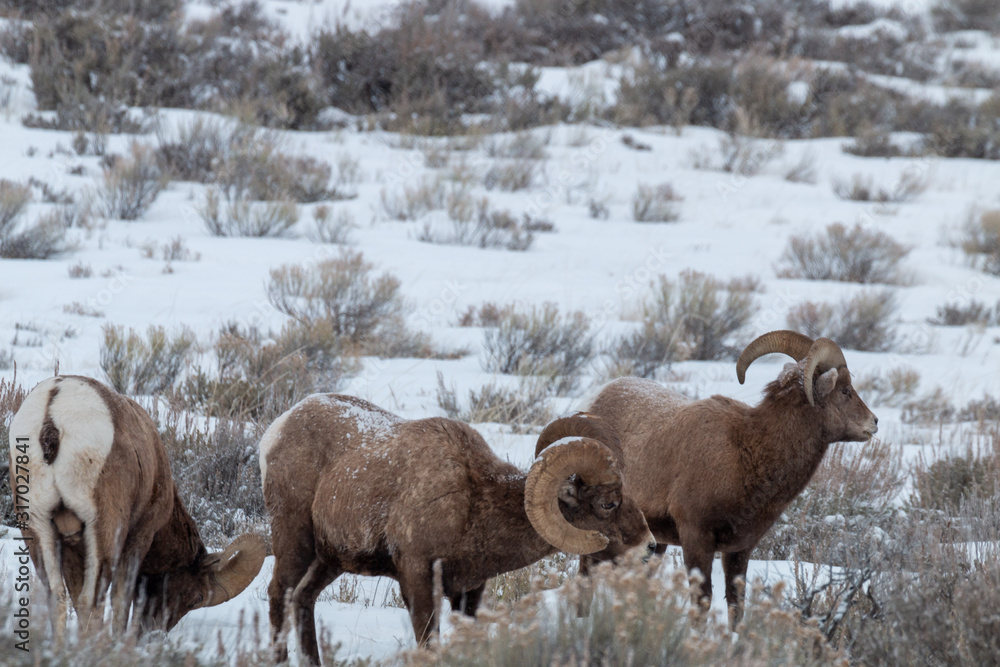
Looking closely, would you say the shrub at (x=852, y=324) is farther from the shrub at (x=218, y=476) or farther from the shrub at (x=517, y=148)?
the shrub at (x=218, y=476)

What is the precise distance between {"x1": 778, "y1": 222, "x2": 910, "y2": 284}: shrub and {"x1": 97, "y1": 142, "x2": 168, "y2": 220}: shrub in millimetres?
8551

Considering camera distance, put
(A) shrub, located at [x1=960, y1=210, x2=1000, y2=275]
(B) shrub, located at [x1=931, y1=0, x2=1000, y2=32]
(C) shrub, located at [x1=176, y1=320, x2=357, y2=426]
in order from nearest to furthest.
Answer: (C) shrub, located at [x1=176, y1=320, x2=357, y2=426] < (A) shrub, located at [x1=960, y1=210, x2=1000, y2=275] < (B) shrub, located at [x1=931, y1=0, x2=1000, y2=32]

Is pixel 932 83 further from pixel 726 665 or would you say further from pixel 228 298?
pixel 726 665

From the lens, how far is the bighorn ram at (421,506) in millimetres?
3932

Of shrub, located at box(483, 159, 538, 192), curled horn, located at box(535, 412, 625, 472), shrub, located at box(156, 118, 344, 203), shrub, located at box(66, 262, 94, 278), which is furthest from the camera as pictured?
shrub, located at box(483, 159, 538, 192)

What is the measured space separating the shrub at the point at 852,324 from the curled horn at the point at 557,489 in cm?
840

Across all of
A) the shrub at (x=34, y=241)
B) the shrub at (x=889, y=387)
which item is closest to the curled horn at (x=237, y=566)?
the shrub at (x=889, y=387)

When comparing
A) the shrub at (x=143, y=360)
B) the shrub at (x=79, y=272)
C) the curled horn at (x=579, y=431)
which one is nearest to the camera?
the curled horn at (x=579, y=431)

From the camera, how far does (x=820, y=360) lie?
491 cm

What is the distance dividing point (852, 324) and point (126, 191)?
30.3ft

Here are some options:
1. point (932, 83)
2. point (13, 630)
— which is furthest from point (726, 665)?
point (932, 83)

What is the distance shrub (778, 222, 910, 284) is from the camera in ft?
46.1

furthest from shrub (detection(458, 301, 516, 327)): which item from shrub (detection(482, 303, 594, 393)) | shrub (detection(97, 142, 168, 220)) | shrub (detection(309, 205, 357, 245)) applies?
shrub (detection(97, 142, 168, 220))

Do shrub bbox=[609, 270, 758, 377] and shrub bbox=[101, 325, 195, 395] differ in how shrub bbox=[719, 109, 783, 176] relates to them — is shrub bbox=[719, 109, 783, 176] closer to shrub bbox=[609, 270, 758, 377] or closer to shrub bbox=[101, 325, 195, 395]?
shrub bbox=[609, 270, 758, 377]
